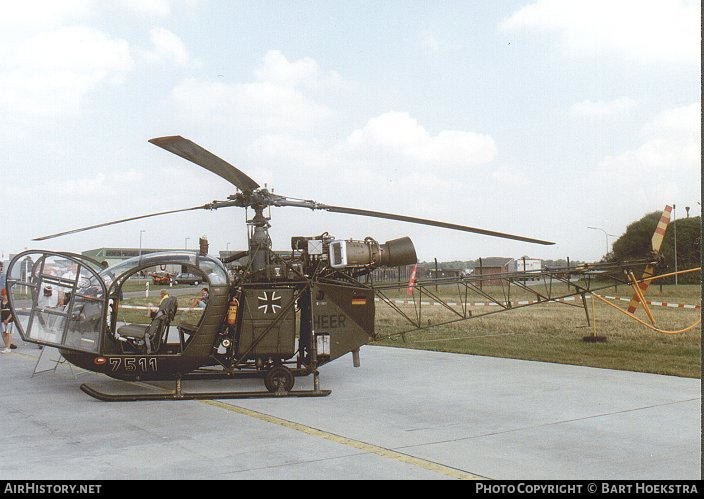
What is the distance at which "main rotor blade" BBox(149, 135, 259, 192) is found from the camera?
6945mm

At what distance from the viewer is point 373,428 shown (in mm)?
6555

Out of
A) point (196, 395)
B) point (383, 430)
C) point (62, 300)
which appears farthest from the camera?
point (62, 300)

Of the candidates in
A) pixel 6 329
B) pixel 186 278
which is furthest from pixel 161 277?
pixel 6 329

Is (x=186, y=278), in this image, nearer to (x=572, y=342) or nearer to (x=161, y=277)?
(x=161, y=277)

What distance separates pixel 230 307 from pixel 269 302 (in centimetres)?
55

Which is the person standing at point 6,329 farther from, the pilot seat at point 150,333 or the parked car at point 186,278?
the parked car at point 186,278

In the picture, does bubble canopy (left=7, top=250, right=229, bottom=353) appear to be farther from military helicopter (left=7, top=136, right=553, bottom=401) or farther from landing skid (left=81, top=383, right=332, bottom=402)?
landing skid (left=81, top=383, right=332, bottom=402)

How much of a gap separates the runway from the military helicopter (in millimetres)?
603

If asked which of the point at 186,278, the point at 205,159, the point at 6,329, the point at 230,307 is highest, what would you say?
the point at 205,159

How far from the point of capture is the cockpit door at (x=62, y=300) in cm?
835

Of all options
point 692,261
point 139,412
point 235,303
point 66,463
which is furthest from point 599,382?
point 692,261

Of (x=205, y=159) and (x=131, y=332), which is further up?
(x=205, y=159)

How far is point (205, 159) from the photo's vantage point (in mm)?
7598

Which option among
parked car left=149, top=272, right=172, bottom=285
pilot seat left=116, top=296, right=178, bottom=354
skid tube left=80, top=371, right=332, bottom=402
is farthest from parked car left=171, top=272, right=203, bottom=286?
skid tube left=80, top=371, right=332, bottom=402
